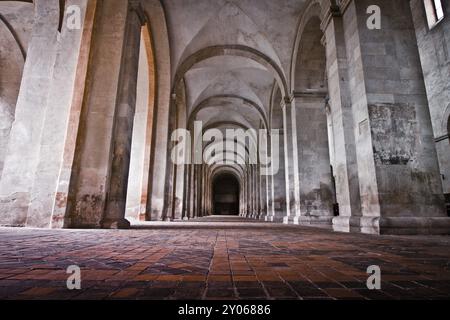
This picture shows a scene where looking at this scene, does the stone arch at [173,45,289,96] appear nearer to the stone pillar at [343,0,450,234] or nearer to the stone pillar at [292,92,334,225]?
the stone pillar at [292,92,334,225]

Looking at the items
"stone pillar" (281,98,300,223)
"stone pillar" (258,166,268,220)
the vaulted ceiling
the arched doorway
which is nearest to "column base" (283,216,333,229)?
"stone pillar" (281,98,300,223)

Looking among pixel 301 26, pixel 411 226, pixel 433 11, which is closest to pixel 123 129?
pixel 411 226

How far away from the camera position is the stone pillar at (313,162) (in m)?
9.82

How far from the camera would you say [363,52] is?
18.3ft

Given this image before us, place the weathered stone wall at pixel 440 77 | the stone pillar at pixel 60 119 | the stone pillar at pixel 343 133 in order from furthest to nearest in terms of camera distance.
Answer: the weathered stone wall at pixel 440 77
the stone pillar at pixel 343 133
the stone pillar at pixel 60 119

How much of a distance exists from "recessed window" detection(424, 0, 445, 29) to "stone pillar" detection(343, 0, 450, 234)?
30.9ft

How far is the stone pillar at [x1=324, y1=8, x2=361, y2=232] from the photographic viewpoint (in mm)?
5754

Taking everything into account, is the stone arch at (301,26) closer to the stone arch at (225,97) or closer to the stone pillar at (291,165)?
the stone pillar at (291,165)

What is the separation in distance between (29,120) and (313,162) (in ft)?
29.6

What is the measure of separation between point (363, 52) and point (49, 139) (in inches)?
272

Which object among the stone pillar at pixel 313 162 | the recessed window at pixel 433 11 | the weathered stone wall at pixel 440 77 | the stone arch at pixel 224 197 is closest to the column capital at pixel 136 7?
the stone pillar at pixel 313 162

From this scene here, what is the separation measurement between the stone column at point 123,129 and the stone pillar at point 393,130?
16.9 ft

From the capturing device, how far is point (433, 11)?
12633 millimetres

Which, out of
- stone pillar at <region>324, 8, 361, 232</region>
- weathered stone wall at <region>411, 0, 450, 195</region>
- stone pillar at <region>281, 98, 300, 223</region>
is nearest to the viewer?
stone pillar at <region>324, 8, 361, 232</region>
